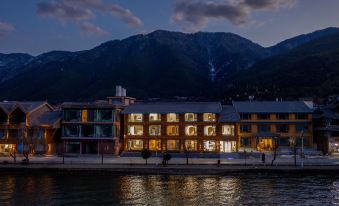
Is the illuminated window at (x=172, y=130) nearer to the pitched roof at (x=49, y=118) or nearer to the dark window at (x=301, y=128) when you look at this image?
the pitched roof at (x=49, y=118)

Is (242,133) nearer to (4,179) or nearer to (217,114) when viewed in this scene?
(217,114)

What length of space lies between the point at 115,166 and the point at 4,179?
19097 millimetres

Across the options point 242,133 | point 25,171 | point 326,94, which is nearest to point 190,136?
point 242,133

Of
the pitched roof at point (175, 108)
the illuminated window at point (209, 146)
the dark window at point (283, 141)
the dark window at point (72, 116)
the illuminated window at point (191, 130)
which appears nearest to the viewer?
the illuminated window at point (209, 146)

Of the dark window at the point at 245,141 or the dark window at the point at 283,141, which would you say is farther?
the dark window at the point at 245,141

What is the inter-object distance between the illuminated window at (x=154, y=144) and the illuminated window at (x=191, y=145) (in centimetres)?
676

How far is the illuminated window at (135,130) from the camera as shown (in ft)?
305

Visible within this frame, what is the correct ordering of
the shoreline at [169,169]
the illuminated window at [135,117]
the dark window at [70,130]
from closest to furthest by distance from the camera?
the shoreline at [169,169]
the dark window at [70,130]
the illuminated window at [135,117]

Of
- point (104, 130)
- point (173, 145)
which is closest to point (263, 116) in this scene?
point (173, 145)

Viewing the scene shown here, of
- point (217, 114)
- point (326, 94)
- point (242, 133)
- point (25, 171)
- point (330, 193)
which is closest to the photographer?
point (330, 193)

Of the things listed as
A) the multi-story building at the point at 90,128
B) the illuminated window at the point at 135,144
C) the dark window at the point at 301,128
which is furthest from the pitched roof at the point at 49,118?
the dark window at the point at 301,128

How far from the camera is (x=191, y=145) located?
90375 mm

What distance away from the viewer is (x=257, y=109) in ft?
319

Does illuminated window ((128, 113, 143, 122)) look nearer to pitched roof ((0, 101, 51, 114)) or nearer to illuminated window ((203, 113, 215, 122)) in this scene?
illuminated window ((203, 113, 215, 122))
